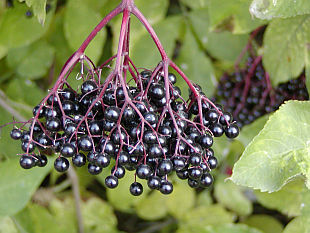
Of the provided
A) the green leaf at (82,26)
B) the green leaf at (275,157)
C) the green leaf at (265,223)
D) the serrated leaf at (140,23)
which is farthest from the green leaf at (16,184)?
the green leaf at (265,223)

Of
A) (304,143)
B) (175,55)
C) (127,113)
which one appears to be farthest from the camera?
(175,55)

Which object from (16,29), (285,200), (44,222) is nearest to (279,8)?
(16,29)

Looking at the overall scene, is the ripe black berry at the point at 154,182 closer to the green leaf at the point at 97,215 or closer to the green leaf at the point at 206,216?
the green leaf at the point at 206,216

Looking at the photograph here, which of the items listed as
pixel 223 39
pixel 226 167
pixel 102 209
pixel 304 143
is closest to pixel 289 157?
pixel 304 143

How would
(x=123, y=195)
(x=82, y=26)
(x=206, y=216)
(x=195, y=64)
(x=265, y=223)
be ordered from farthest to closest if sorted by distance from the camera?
1. (x=265, y=223)
2. (x=206, y=216)
3. (x=123, y=195)
4. (x=195, y=64)
5. (x=82, y=26)

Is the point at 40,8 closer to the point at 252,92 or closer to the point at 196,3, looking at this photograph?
the point at 196,3

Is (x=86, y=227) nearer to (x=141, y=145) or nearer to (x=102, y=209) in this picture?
(x=102, y=209)
